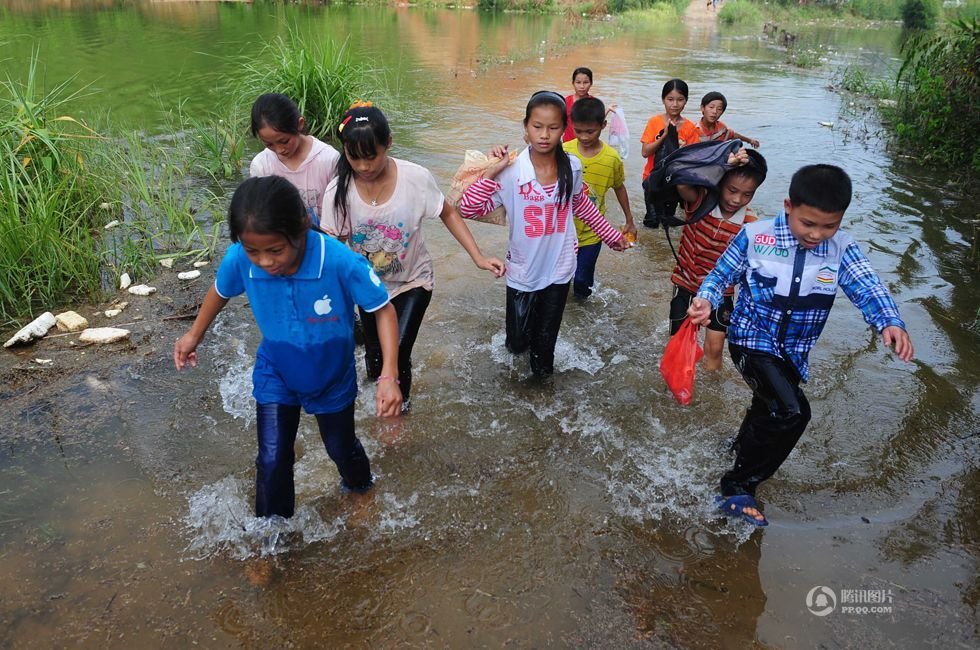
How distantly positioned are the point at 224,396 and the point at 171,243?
2.44 metres

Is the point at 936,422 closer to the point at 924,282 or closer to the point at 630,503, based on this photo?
the point at 630,503

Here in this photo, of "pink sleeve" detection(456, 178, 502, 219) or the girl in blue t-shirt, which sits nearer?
the girl in blue t-shirt

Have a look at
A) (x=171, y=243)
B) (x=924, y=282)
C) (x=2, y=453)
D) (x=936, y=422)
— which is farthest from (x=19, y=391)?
(x=924, y=282)

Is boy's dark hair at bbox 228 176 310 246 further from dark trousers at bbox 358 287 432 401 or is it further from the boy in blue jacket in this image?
the boy in blue jacket

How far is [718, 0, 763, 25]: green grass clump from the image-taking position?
37.6m

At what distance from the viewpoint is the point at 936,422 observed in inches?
148

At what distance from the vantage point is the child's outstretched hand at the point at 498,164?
11.4 feet

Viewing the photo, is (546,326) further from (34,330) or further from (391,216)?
(34,330)

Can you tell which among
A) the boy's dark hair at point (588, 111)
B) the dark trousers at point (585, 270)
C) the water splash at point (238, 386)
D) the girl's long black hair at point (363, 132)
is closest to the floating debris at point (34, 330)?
the water splash at point (238, 386)

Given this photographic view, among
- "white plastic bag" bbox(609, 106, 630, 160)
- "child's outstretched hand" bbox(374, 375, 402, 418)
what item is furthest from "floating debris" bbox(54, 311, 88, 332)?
"white plastic bag" bbox(609, 106, 630, 160)

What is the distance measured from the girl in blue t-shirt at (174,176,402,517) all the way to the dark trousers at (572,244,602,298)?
2498 mm

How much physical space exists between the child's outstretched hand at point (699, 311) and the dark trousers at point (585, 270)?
2.02m

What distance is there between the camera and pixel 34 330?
424 centimetres

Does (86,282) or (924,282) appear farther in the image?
(924,282)
